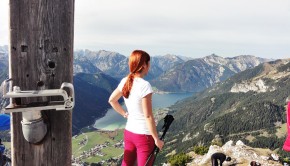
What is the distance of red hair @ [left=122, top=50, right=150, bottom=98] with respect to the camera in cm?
564

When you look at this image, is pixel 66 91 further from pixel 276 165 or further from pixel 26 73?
pixel 276 165

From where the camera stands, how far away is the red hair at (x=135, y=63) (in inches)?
222

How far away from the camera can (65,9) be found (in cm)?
287

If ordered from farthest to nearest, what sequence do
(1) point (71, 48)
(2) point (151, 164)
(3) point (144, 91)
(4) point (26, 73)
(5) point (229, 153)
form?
(5) point (229, 153) < (2) point (151, 164) < (3) point (144, 91) < (1) point (71, 48) < (4) point (26, 73)

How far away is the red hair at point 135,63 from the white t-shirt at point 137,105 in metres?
0.09

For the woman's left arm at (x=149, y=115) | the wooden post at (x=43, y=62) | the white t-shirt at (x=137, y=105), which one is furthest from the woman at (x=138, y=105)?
the wooden post at (x=43, y=62)

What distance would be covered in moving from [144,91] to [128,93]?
1.49 ft

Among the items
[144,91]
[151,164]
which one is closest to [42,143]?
[144,91]

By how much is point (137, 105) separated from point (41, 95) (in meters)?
3.01

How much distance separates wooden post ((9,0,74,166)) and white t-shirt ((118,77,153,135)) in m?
2.51

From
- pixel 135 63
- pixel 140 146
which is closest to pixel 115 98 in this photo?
pixel 135 63

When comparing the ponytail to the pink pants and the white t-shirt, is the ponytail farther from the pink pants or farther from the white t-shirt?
the pink pants

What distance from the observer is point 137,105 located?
5633mm

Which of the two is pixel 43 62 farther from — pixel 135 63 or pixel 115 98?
pixel 115 98
